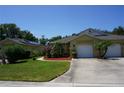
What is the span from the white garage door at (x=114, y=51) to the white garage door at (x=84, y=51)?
1.90 m

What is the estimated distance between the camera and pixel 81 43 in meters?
29.0

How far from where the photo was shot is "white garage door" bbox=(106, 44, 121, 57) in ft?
95.0

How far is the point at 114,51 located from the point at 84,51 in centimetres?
329

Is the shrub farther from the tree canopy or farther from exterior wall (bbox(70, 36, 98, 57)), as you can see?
exterior wall (bbox(70, 36, 98, 57))

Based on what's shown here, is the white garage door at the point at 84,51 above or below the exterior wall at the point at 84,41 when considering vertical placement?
below

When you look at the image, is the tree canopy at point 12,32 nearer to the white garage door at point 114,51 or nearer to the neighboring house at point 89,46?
the neighboring house at point 89,46

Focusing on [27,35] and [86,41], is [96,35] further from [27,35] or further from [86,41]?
[27,35]

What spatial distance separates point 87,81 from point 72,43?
16481 millimetres

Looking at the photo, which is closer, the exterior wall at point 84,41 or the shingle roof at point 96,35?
the exterior wall at point 84,41

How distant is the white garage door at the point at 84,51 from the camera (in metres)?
28.7

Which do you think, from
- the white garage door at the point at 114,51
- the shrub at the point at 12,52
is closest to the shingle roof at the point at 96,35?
the white garage door at the point at 114,51

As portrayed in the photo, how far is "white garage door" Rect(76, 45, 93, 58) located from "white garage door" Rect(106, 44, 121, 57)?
1903mm

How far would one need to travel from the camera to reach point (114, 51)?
1145 inches
